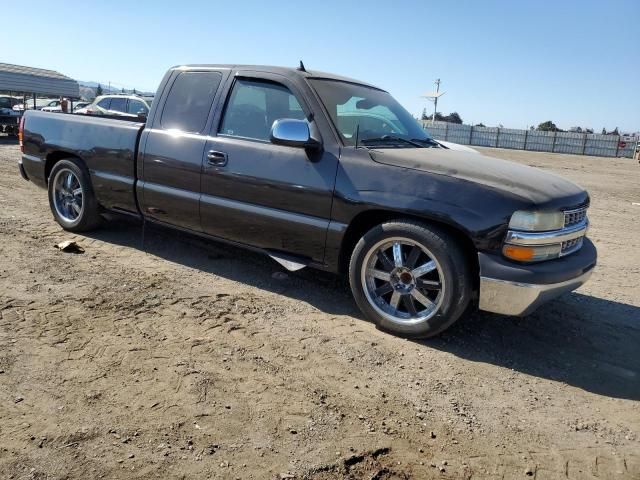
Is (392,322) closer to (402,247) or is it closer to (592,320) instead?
(402,247)

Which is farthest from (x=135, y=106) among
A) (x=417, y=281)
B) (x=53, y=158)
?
(x=417, y=281)

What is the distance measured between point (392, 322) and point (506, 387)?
92 centimetres

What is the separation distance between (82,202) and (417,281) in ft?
13.1

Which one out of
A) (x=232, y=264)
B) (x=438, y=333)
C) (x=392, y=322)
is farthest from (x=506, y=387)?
(x=232, y=264)

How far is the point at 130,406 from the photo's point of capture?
109 inches

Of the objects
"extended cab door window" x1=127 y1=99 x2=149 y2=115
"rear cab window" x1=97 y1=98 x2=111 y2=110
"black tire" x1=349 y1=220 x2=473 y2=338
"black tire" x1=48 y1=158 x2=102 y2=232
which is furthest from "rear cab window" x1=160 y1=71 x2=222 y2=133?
"rear cab window" x1=97 y1=98 x2=111 y2=110

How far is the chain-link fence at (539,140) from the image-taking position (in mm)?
36344

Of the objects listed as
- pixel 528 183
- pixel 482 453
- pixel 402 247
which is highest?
pixel 528 183

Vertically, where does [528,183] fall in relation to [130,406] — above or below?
above

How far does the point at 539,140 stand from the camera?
3844 cm

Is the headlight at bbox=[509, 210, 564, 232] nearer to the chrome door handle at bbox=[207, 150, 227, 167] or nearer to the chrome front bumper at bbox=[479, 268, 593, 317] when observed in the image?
the chrome front bumper at bbox=[479, 268, 593, 317]

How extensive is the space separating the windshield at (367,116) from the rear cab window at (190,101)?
1044 millimetres

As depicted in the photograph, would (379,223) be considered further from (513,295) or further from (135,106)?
(135,106)

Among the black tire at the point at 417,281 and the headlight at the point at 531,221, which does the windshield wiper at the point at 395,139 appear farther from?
the headlight at the point at 531,221
